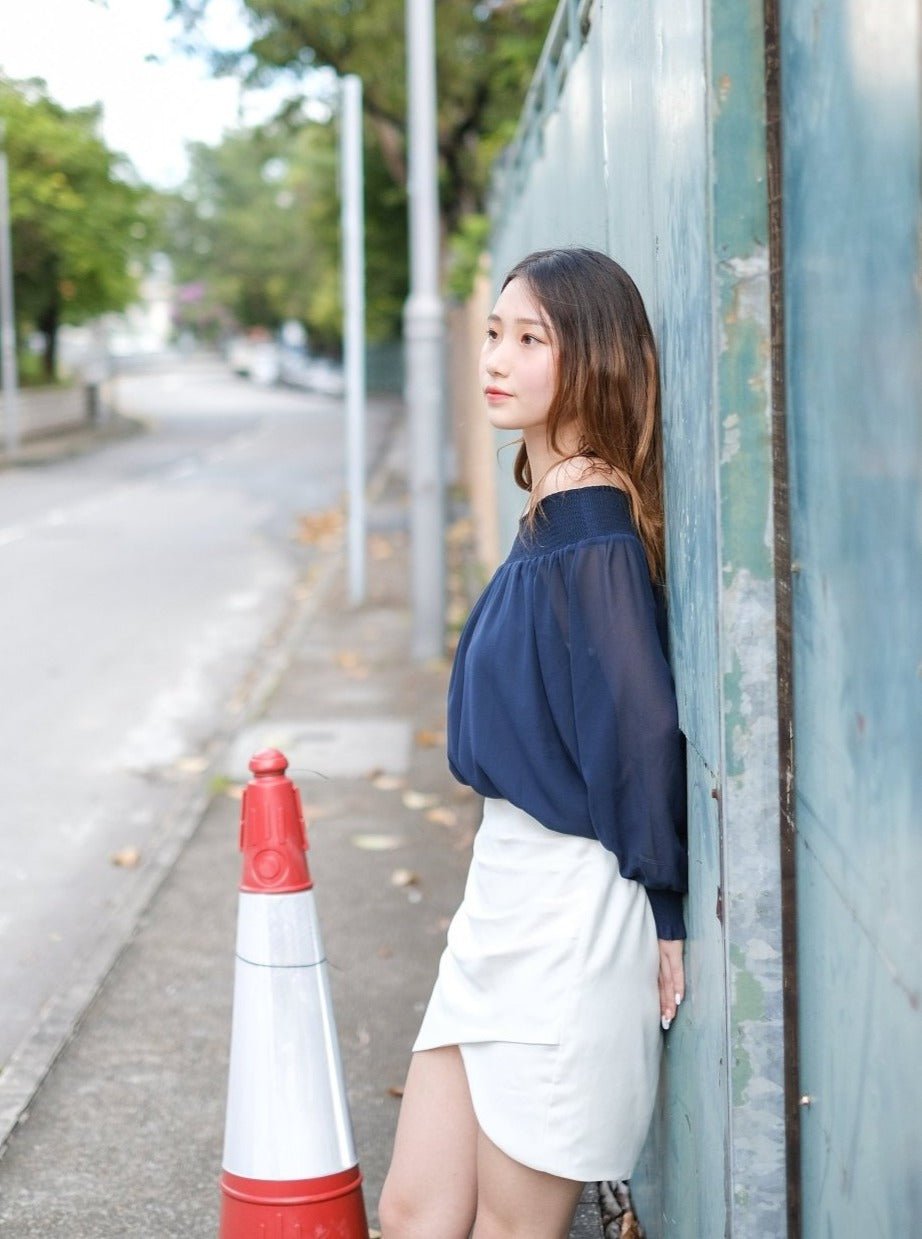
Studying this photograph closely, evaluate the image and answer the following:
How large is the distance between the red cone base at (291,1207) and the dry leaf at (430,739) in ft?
17.3

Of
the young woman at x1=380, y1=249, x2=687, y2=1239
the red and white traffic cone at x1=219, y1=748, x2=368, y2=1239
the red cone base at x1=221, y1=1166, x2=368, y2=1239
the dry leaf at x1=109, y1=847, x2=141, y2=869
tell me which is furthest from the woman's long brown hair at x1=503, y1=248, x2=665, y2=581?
the dry leaf at x1=109, y1=847, x2=141, y2=869

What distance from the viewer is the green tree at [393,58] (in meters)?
22.9

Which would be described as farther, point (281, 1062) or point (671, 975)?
point (281, 1062)

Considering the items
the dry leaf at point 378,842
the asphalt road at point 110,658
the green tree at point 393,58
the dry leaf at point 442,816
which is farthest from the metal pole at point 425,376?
the green tree at point 393,58

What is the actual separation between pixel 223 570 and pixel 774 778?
13.4 meters

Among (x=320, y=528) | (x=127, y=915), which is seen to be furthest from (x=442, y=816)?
(x=320, y=528)

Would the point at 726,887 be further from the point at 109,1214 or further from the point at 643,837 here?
the point at 109,1214

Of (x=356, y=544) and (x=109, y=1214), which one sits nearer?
→ (x=109, y=1214)

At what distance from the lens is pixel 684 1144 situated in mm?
2609

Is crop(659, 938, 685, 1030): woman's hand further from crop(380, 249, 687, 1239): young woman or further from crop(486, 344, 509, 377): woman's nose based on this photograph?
crop(486, 344, 509, 377): woman's nose

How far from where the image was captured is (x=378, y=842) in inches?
258

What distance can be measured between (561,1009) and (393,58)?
2304cm

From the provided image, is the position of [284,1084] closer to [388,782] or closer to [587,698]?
[587,698]

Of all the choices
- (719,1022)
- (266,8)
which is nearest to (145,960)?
(719,1022)
